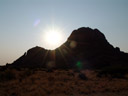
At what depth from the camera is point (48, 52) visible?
104688mm

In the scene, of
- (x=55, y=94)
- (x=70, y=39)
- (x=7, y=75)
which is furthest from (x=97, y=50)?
(x=55, y=94)

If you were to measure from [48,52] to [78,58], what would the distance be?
21631mm

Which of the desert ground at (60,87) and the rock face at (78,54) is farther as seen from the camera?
the rock face at (78,54)

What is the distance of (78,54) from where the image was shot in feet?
310

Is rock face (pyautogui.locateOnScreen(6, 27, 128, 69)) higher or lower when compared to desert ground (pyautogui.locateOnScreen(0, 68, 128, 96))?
higher

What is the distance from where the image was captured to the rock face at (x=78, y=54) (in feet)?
284

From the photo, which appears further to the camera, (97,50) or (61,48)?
Result: (61,48)

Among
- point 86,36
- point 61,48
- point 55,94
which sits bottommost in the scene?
point 55,94

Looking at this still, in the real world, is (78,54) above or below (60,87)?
above

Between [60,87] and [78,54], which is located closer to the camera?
[60,87]

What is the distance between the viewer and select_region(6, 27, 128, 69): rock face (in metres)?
86.6

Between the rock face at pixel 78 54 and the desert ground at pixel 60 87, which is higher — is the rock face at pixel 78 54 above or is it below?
above

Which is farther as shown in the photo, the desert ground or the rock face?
the rock face

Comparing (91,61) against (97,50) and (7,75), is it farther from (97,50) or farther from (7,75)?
(7,75)
